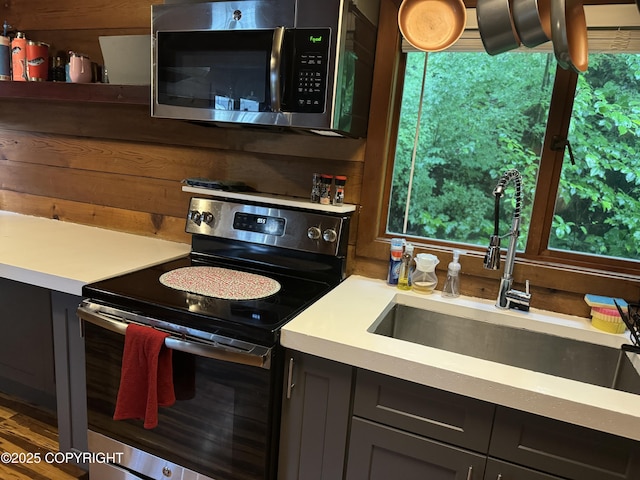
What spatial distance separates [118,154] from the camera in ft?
7.18

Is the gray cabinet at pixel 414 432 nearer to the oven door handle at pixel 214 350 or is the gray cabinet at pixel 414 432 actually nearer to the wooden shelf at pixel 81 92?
the oven door handle at pixel 214 350

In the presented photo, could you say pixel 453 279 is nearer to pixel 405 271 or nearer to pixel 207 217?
pixel 405 271

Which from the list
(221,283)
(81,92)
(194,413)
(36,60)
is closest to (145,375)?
(194,413)

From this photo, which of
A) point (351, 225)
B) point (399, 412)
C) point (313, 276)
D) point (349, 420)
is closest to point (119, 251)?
point (313, 276)

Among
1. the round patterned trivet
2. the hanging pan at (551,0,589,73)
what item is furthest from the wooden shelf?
the hanging pan at (551,0,589,73)

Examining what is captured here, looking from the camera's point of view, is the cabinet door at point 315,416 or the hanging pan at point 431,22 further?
the hanging pan at point 431,22

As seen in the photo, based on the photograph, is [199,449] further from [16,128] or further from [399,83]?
[16,128]

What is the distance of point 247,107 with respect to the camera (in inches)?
58.7

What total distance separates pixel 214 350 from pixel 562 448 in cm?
89

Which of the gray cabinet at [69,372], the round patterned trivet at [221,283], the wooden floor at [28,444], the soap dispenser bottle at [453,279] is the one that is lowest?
the wooden floor at [28,444]

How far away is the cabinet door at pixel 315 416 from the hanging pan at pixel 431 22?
41.5 inches

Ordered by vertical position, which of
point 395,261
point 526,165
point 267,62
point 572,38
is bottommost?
point 395,261

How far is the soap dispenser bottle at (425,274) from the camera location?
163 cm

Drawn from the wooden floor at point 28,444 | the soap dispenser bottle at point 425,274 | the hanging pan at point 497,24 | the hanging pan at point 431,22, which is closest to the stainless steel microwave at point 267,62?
the hanging pan at point 431,22
